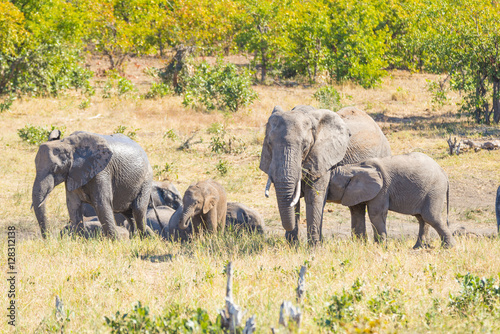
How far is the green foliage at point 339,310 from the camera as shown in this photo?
4.30 m

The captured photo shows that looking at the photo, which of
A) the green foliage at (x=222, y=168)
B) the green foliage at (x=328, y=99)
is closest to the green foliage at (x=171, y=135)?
the green foliage at (x=222, y=168)

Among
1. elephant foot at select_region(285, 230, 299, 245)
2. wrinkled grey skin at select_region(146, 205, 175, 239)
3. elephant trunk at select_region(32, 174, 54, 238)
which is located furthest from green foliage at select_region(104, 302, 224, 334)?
wrinkled grey skin at select_region(146, 205, 175, 239)

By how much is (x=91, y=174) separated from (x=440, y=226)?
4.52 meters

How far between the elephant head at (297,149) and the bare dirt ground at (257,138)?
208 cm

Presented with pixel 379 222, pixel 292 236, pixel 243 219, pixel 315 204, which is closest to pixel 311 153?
pixel 315 204

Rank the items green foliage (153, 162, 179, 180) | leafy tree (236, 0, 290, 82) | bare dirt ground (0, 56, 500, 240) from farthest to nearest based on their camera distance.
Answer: leafy tree (236, 0, 290, 82) < green foliage (153, 162, 179, 180) < bare dirt ground (0, 56, 500, 240)

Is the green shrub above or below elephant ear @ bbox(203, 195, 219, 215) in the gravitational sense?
above

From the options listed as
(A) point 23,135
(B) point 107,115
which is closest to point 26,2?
(B) point 107,115

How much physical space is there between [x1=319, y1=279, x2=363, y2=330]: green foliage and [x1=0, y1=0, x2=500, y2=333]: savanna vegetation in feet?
0.06

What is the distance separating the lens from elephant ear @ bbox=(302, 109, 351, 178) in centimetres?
680

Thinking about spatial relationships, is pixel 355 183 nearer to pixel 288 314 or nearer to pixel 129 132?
pixel 288 314

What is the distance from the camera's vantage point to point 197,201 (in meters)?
8.02

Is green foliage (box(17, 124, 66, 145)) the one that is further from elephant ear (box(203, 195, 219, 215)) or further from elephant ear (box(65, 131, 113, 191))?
elephant ear (box(203, 195, 219, 215))

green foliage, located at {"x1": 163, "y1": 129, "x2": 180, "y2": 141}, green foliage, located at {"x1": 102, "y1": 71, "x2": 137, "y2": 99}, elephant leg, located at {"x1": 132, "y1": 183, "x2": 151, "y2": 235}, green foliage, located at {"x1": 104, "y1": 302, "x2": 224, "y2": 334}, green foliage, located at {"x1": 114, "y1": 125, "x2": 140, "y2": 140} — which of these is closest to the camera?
green foliage, located at {"x1": 104, "y1": 302, "x2": 224, "y2": 334}
